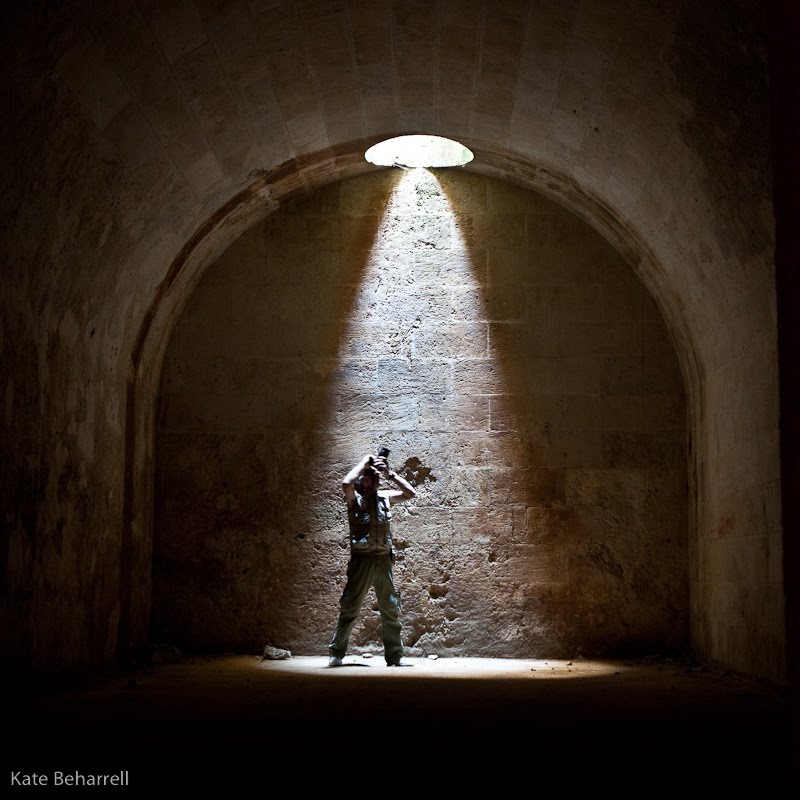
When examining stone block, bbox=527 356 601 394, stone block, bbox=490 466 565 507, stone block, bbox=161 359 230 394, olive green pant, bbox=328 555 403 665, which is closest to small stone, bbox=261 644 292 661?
olive green pant, bbox=328 555 403 665

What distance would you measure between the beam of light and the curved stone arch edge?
7.9 inches

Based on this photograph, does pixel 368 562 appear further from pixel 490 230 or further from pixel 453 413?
pixel 490 230

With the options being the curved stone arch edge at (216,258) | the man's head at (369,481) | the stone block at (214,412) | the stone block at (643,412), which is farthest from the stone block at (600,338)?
the stone block at (214,412)

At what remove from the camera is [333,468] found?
10.5 m

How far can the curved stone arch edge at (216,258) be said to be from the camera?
9.66 m

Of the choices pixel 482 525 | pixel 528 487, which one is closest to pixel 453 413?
pixel 528 487

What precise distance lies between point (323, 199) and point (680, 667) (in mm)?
5785

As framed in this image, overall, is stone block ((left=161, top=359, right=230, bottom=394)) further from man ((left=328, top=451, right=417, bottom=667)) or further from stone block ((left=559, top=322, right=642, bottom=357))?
stone block ((left=559, top=322, right=642, bottom=357))

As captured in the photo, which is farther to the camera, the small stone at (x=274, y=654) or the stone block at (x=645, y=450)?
the stone block at (x=645, y=450)

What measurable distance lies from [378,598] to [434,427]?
6.16 feet

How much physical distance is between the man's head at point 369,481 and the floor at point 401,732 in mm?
1966

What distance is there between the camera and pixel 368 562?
9648 millimetres

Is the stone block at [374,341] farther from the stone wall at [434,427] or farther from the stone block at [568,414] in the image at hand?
the stone block at [568,414]

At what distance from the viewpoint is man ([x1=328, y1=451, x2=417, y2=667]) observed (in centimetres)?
948
